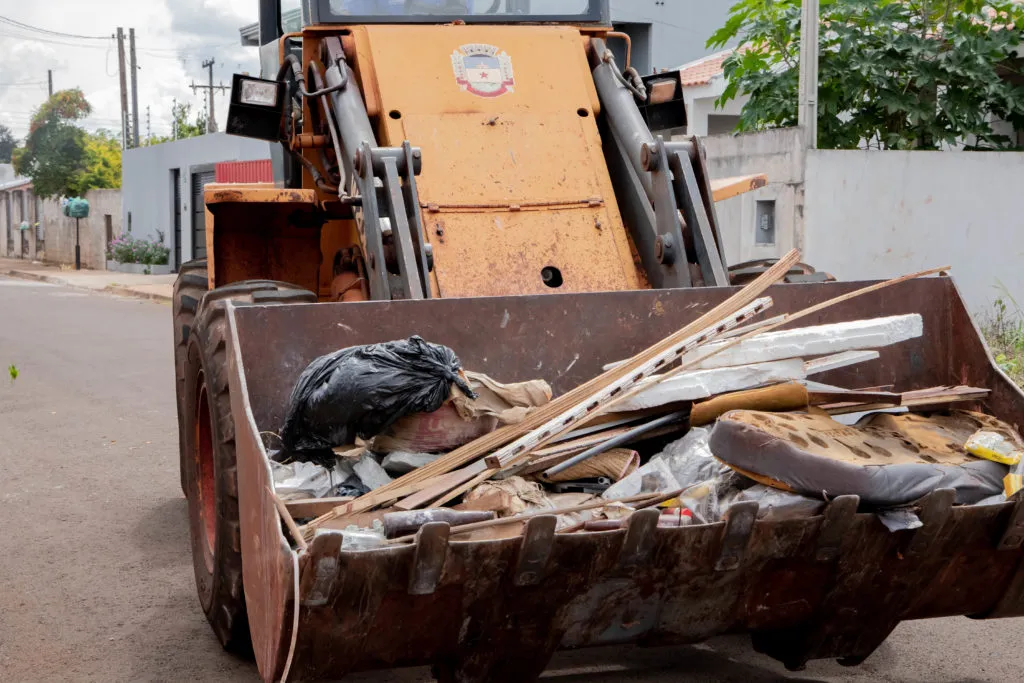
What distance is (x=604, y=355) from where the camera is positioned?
186 inches

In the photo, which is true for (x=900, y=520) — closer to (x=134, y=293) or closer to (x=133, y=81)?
(x=134, y=293)

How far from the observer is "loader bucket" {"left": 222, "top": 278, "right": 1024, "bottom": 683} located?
3.37 meters

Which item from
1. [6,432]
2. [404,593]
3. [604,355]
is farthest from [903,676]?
[6,432]

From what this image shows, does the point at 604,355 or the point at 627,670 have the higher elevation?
the point at 604,355

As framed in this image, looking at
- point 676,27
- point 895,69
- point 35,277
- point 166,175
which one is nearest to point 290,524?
point 895,69

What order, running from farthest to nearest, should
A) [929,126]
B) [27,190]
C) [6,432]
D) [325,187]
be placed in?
[27,190] → [929,126] → [6,432] → [325,187]

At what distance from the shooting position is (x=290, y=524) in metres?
3.33

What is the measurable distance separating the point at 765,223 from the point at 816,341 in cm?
922

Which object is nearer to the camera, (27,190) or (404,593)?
(404,593)

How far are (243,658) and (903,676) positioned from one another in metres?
2.42

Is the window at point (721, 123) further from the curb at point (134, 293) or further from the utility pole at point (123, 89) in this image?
the utility pole at point (123, 89)

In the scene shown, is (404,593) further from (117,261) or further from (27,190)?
(27,190)

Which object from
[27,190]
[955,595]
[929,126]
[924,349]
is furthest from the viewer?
[27,190]

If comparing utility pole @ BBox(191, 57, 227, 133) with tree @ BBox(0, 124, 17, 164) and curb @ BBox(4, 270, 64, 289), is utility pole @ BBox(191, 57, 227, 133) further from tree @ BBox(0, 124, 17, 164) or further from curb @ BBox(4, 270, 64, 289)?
tree @ BBox(0, 124, 17, 164)
